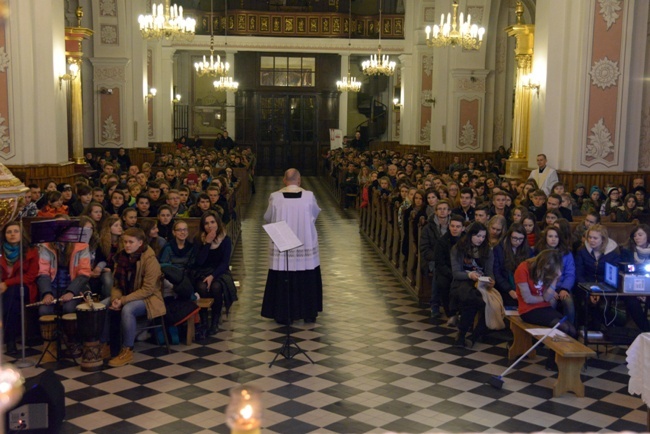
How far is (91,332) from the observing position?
25.6 feet

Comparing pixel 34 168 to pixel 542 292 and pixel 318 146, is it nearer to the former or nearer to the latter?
pixel 542 292

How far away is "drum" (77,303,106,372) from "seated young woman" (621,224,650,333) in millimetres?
5400

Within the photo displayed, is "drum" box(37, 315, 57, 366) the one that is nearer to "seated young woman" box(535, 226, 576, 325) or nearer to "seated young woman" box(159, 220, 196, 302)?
"seated young woman" box(159, 220, 196, 302)

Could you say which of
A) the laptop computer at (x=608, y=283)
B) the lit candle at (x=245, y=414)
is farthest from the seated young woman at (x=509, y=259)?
the lit candle at (x=245, y=414)

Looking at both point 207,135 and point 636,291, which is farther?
point 207,135

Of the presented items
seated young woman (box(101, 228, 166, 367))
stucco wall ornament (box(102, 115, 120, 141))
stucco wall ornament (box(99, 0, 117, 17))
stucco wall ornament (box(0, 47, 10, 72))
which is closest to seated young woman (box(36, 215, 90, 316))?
seated young woman (box(101, 228, 166, 367))

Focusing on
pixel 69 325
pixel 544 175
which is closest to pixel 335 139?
pixel 544 175

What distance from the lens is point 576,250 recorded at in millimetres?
9586

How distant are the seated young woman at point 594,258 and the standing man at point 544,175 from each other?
17.7 ft

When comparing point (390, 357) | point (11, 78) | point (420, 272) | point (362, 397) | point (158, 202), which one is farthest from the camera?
point (11, 78)

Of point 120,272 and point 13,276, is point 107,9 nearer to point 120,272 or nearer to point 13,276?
point 13,276

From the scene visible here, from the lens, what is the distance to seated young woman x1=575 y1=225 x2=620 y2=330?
8788 millimetres

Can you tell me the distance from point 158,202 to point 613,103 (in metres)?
7.98

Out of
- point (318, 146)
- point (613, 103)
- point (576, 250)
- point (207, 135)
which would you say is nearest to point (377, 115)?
point (318, 146)
